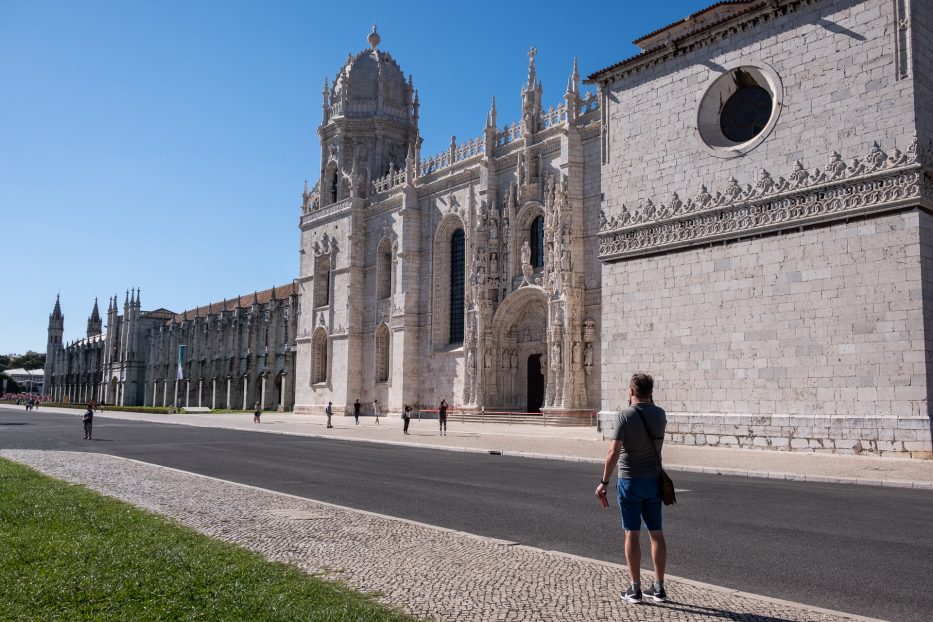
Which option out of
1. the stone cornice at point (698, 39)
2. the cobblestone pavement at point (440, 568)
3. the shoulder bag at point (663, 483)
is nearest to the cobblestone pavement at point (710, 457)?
the cobblestone pavement at point (440, 568)

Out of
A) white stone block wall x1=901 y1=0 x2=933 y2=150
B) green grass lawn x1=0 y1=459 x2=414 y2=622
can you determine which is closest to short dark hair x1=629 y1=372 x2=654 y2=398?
green grass lawn x1=0 y1=459 x2=414 y2=622

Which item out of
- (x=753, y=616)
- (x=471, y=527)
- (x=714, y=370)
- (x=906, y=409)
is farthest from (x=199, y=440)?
(x=753, y=616)

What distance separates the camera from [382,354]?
144 feet

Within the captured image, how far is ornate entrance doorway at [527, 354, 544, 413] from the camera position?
116ft

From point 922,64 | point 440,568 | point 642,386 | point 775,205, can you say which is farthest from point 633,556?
point 922,64

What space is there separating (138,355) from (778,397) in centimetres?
8968

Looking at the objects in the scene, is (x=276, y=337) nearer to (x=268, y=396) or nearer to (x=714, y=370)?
(x=268, y=396)

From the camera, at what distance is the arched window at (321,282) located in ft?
159

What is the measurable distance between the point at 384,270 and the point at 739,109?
86.0ft

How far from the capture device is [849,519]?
9445 millimetres

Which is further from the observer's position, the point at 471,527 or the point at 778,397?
the point at 778,397

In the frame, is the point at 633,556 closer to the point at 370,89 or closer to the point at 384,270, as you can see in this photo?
the point at 384,270

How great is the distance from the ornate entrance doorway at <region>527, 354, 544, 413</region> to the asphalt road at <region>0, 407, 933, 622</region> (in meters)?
16.7

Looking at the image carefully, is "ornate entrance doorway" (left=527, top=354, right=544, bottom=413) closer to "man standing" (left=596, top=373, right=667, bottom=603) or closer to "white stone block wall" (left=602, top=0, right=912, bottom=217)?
"white stone block wall" (left=602, top=0, right=912, bottom=217)
